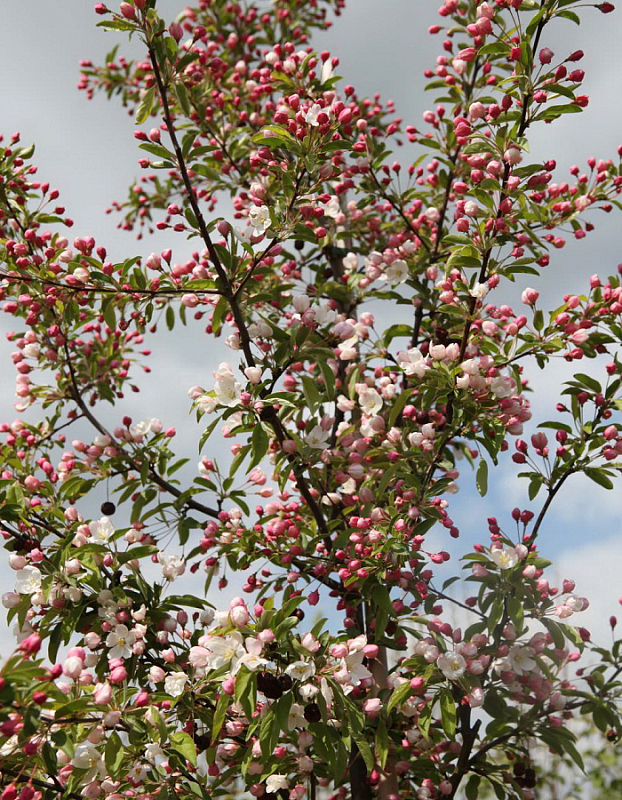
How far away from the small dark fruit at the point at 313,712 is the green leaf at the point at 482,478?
0.90m

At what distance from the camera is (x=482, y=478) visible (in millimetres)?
2635

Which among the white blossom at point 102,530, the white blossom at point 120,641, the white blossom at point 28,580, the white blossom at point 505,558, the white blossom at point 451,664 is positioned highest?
the white blossom at point 102,530

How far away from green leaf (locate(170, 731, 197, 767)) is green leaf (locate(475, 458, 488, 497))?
48.2 inches

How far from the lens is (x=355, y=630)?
3012mm

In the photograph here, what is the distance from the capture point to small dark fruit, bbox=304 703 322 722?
228 cm

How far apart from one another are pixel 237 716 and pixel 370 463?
101cm

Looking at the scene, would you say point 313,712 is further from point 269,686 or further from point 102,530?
point 102,530

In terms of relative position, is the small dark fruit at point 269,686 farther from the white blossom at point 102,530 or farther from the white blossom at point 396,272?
the white blossom at point 396,272

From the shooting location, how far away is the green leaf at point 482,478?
2.62m

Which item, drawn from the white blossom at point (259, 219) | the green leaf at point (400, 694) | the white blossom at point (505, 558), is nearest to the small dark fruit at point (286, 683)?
the green leaf at point (400, 694)

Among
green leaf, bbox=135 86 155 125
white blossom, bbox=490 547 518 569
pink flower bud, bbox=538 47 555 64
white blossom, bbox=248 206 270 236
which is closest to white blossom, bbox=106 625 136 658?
white blossom, bbox=490 547 518 569

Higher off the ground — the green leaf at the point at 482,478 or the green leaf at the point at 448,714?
the green leaf at the point at 482,478

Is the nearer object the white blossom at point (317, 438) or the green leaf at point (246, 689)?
the green leaf at point (246, 689)

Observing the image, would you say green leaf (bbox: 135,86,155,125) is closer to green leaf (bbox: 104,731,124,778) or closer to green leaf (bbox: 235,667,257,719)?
green leaf (bbox: 235,667,257,719)
